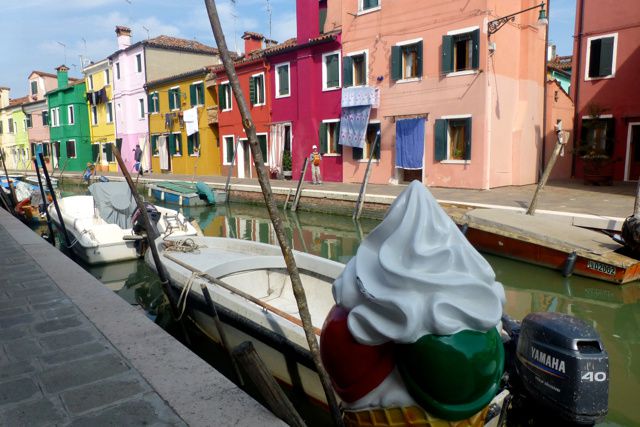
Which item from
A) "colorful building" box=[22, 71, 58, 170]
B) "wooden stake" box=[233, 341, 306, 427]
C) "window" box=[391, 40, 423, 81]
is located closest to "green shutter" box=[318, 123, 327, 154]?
"window" box=[391, 40, 423, 81]

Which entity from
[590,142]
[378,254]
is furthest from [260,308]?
[590,142]

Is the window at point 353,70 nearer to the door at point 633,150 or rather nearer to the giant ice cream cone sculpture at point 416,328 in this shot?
the door at point 633,150

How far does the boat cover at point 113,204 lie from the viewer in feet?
32.8

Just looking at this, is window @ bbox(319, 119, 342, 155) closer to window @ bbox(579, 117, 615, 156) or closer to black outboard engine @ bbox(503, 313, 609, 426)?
window @ bbox(579, 117, 615, 156)

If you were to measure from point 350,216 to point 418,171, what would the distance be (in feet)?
12.5

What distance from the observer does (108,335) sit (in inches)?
118

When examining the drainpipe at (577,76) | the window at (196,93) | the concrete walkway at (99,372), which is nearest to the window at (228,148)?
the window at (196,93)

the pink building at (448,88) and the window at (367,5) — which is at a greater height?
the window at (367,5)

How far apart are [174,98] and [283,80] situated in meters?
8.70

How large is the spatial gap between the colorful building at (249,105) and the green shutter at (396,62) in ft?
21.4

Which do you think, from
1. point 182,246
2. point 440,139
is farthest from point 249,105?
point 182,246

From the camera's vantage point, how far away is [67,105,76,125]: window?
34.8m

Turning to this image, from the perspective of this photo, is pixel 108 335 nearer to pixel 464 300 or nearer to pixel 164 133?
pixel 464 300

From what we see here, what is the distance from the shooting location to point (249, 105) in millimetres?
21297
